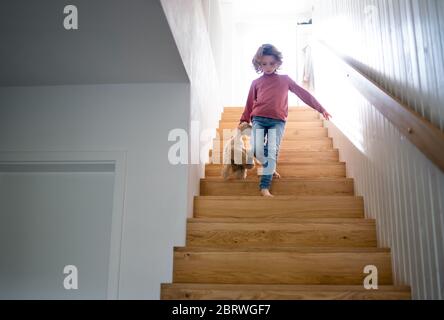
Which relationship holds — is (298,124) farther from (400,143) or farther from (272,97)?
(400,143)

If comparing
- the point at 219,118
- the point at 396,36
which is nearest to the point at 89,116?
the point at 396,36

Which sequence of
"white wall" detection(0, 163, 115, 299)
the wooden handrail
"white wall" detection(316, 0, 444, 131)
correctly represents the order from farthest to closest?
"white wall" detection(0, 163, 115, 299)
"white wall" detection(316, 0, 444, 131)
the wooden handrail

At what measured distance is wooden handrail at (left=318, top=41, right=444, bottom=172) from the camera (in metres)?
1.41

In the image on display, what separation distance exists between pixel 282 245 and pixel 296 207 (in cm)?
34

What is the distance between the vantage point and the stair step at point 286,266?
199cm

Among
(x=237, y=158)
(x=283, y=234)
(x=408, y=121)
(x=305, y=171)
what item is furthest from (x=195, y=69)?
(x=408, y=121)

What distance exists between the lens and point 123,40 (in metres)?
1.93

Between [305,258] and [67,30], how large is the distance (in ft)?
5.06

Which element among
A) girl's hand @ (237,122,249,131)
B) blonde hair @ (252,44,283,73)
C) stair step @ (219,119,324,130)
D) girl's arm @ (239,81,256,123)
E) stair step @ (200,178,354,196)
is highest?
blonde hair @ (252,44,283,73)

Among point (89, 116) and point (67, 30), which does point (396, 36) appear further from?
point (89, 116)

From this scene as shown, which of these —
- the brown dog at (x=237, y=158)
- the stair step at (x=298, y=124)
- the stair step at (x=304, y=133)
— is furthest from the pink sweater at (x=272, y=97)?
the stair step at (x=298, y=124)

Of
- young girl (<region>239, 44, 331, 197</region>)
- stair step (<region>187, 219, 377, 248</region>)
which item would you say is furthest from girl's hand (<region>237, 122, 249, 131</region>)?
stair step (<region>187, 219, 377, 248</region>)

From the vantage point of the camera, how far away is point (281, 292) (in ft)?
5.84

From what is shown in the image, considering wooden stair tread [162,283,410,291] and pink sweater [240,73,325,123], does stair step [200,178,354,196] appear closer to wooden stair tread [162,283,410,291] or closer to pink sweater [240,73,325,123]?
pink sweater [240,73,325,123]
